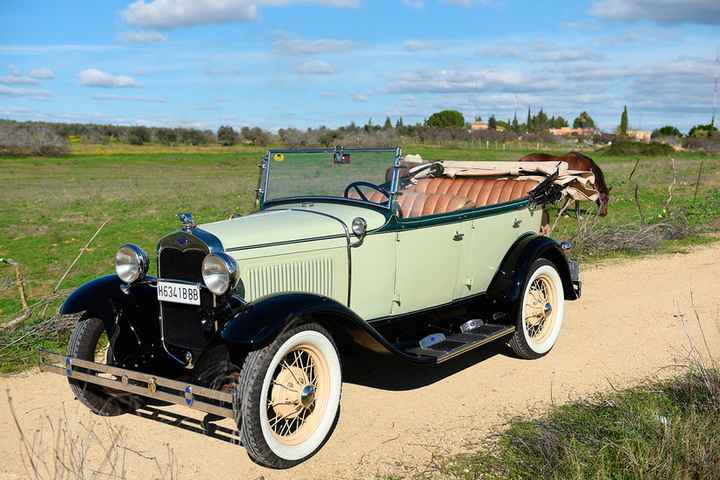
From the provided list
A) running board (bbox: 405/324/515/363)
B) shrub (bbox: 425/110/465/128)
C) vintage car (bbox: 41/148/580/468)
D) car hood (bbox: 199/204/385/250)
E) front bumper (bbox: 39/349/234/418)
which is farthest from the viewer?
shrub (bbox: 425/110/465/128)

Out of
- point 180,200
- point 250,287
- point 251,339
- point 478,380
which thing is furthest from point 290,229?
point 180,200

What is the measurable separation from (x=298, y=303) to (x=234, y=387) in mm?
628

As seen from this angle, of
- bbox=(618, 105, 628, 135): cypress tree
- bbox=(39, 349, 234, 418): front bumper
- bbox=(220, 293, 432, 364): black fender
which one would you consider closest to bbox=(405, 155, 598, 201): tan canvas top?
bbox=(220, 293, 432, 364): black fender

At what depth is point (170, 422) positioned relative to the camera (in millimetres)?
4480

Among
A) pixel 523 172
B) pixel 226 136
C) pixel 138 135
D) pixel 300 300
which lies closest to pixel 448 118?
pixel 226 136

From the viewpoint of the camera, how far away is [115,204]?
70.4 ft

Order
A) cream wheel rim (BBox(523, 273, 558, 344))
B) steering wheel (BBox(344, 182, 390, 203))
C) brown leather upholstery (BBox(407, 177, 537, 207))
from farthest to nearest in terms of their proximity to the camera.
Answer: brown leather upholstery (BBox(407, 177, 537, 207)) → cream wheel rim (BBox(523, 273, 558, 344)) → steering wheel (BBox(344, 182, 390, 203))

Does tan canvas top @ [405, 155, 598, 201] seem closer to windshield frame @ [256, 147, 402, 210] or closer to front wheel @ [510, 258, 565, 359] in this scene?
front wheel @ [510, 258, 565, 359]

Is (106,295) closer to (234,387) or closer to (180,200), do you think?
(234,387)

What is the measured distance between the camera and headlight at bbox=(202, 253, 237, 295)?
407 centimetres

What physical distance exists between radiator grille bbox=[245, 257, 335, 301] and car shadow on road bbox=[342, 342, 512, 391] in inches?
37.6

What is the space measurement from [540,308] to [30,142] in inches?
1998

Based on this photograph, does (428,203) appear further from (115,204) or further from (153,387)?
(115,204)

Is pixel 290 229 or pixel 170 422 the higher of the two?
pixel 290 229
